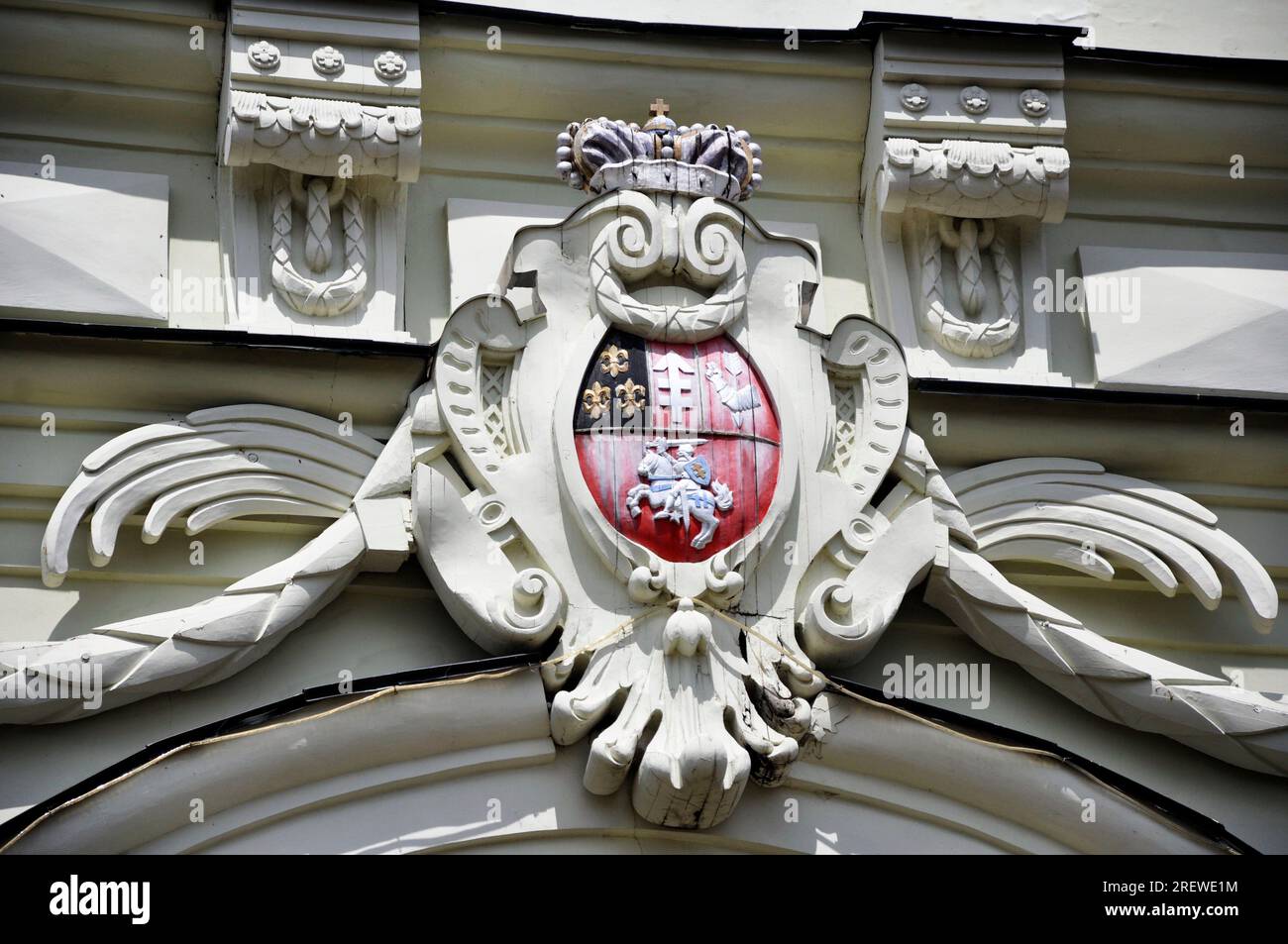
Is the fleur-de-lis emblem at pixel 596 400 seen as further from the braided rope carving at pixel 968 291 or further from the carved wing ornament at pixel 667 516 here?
the braided rope carving at pixel 968 291

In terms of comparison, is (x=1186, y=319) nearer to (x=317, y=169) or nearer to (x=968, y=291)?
(x=968, y=291)

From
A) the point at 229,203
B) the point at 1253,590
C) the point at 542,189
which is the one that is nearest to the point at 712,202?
the point at 542,189

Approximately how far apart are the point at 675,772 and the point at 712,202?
57.6 inches

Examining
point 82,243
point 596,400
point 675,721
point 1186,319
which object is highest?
point 82,243

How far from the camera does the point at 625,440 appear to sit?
18.7 ft

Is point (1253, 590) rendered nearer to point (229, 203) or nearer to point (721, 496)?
point (721, 496)

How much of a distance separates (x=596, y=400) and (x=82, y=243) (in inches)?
54.1

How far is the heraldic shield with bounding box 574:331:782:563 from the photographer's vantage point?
564cm

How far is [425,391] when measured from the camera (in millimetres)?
5836

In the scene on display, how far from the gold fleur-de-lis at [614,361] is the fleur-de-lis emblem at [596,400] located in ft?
0.17

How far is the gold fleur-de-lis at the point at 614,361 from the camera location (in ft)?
19.1
